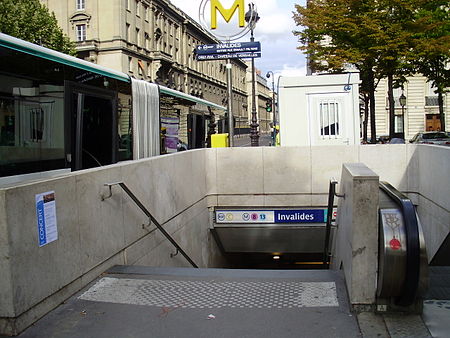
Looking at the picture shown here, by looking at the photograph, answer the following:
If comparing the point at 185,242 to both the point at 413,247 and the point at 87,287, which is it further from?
the point at 413,247

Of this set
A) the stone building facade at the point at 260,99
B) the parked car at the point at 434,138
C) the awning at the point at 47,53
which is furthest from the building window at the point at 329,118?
the stone building facade at the point at 260,99

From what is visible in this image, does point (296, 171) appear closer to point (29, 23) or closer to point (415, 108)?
point (29, 23)

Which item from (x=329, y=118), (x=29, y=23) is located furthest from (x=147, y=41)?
(x=329, y=118)

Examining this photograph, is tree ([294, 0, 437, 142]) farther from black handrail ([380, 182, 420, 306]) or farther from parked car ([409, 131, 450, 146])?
black handrail ([380, 182, 420, 306])

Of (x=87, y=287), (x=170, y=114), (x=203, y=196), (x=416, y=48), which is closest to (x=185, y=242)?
(x=203, y=196)

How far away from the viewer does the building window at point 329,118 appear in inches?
548

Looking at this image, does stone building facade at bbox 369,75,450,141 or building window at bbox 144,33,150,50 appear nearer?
stone building facade at bbox 369,75,450,141

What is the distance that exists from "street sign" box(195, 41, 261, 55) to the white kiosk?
1.25 m

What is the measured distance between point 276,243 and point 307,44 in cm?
1862

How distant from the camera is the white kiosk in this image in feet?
45.5

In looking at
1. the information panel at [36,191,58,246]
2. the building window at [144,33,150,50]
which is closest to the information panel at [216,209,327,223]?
the information panel at [36,191,58,246]

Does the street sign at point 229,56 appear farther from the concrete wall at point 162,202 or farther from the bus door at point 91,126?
the bus door at point 91,126

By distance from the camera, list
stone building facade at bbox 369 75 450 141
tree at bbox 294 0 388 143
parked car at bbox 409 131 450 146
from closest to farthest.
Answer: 1. tree at bbox 294 0 388 143
2. parked car at bbox 409 131 450 146
3. stone building facade at bbox 369 75 450 141

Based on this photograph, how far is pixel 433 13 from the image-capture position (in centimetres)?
2527
